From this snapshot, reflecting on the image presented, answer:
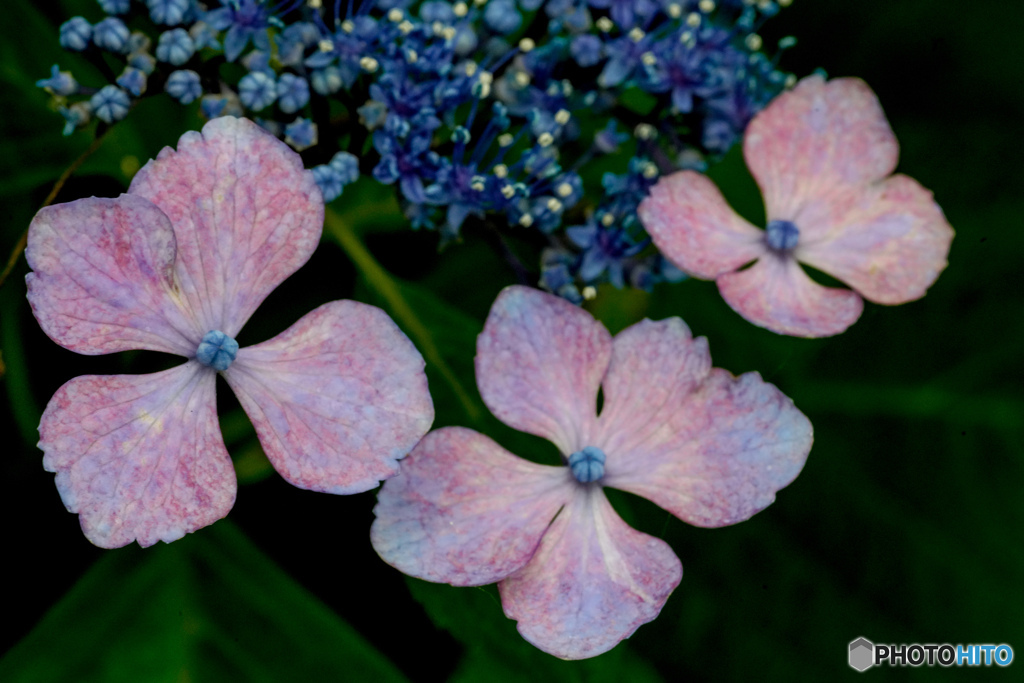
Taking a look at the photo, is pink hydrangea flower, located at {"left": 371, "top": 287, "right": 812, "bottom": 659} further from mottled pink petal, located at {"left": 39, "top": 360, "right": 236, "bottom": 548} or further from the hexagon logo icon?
the hexagon logo icon

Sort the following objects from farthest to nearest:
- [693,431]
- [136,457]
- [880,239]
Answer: [880,239] → [693,431] → [136,457]

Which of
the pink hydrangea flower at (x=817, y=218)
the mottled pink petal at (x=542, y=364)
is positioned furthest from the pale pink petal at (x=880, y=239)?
the mottled pink petal at (x=542, y=364)

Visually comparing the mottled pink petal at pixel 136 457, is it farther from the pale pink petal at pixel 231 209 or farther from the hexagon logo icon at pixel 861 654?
the hexagon logo icon at pixel 861 654

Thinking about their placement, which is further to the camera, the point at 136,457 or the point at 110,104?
the point at 110,104

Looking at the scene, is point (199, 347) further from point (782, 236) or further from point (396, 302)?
point (782, 236)

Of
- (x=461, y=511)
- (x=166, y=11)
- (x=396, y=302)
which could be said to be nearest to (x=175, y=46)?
(x=166, y=11)

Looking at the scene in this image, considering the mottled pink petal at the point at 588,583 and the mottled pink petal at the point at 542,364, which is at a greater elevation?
the mottled pink petal at the point at 542,364

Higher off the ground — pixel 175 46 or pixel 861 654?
pixel 175 46
